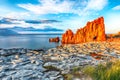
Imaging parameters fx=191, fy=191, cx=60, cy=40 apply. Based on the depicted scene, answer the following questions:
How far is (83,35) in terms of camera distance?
231 feet

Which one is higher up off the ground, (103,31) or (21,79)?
(103,31)

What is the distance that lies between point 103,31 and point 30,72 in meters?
53.0

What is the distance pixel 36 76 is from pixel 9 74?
58.5 inches

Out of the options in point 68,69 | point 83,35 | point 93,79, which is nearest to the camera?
point 93,79

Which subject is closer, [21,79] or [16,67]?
[21,79]

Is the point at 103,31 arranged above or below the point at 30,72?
above

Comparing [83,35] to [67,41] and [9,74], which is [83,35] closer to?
[67,41]

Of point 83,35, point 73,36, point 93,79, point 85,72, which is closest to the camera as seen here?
point 93,79

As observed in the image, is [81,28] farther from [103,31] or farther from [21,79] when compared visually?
[21,79]

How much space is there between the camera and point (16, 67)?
37.3 feet

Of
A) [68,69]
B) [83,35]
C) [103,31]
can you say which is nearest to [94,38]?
[103,31]

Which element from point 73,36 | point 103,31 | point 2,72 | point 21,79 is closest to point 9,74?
point 2,72

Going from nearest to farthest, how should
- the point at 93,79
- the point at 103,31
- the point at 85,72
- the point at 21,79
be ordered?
the point at 93,79 < the point at 21,79 < the point at 85,72 < the point at 103,31

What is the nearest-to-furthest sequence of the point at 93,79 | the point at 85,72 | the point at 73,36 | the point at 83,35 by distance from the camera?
the point at 93,79 < the point at 85,72 < the point at 83,35 < the point at 73,36
